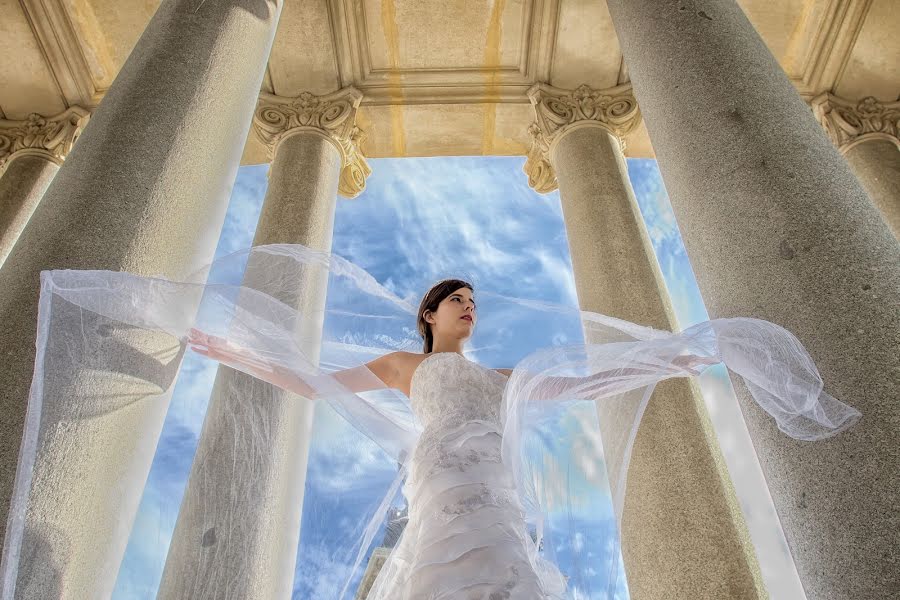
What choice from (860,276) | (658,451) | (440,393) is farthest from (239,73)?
(658,451)

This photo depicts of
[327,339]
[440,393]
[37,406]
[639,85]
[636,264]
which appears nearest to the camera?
[37,406]

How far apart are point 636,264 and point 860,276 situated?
9.75m

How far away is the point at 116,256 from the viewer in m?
7.18

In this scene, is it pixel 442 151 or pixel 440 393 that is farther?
pixel 442 151

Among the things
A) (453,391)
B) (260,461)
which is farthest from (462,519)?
(260,461)

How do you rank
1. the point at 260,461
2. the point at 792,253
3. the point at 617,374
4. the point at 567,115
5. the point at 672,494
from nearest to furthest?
the point at 792,253 → the point at 617,374 → the point at 260,461 → the point at 672,494 → the point at 567,115

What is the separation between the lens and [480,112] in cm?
2527

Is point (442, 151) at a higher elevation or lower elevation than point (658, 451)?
higher

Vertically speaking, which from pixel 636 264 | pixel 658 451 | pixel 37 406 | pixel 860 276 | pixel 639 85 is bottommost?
pixel 37 406

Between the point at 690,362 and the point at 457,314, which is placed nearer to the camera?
the point at 690,362

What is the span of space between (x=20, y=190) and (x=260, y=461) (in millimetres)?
19035

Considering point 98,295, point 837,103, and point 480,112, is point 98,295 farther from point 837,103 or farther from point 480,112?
point 837,103

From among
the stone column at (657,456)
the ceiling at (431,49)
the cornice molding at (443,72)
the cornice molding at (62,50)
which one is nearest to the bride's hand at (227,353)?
the stone column at (657,456)

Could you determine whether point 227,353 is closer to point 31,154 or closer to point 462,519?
point 462,519
